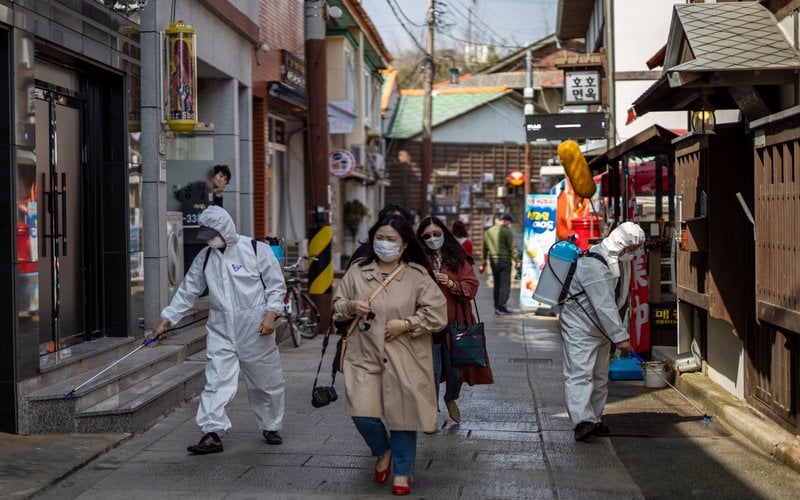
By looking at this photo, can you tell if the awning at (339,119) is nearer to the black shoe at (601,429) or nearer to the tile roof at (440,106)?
the tile roof at (440,106)

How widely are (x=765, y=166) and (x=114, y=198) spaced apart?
20.3 ft

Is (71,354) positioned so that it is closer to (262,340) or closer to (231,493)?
(262,340)

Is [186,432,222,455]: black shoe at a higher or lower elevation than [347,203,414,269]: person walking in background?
lower

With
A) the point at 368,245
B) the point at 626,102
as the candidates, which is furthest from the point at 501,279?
the point at 368,245

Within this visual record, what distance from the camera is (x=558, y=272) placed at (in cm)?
816

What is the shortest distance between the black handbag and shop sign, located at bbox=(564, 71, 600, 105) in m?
12.7

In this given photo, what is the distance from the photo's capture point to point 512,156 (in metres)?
40.9

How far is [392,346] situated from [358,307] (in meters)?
0.33

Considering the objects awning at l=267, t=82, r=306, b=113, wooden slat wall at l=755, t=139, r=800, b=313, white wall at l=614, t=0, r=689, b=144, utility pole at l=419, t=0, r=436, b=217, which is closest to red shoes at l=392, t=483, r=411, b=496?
wooden slat wall at l=755, t=139, r=800, b=313

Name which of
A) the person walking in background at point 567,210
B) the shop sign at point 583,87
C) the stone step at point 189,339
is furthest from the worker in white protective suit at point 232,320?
the shop sign at point 583,87

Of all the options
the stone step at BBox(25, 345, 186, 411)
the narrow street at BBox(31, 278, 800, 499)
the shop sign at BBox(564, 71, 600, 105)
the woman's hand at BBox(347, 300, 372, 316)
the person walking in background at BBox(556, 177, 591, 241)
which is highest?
the shop sign at BBox(564, 71, 600, 105)

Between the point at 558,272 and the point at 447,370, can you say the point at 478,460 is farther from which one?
the point at 558,272

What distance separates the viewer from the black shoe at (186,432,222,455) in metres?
7.36

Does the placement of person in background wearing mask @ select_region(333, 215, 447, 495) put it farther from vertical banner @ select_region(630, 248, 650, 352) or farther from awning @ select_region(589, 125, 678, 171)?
vertical banner @ select_region(630, 248, 650, 352)
